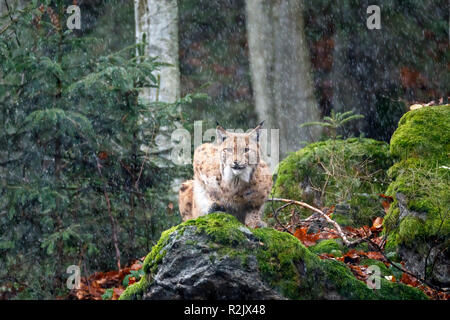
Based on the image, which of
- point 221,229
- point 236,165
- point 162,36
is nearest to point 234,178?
point 236,165

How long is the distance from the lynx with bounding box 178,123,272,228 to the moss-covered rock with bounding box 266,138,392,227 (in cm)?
174

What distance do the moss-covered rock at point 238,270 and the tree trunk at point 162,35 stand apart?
6760 mm

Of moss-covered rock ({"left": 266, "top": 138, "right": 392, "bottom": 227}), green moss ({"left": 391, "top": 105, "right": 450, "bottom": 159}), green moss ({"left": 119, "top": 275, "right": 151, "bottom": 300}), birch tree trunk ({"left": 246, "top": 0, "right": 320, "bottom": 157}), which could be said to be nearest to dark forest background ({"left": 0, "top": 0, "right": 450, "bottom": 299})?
moss-covered rock ({"left": 266, "top": 138, "right": 392, "bottom": 227})

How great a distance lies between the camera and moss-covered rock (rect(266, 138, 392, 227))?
22.5 ft

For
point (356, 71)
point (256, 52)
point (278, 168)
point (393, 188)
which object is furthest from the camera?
point (356, 71)

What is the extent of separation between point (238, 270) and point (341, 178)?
358 cm

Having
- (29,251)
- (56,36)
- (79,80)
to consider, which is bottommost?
(29,251)

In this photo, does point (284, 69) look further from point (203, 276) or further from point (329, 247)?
point (203, 276)

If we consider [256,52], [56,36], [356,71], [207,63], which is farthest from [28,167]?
[207,63]

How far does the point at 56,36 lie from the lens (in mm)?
7246

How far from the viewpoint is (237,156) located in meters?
5.23

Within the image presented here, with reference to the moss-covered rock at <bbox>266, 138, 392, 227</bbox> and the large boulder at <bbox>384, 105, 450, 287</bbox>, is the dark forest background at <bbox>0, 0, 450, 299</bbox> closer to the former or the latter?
the moss-covered rock at <bbox>266, 138, 392, 227</bbox>
